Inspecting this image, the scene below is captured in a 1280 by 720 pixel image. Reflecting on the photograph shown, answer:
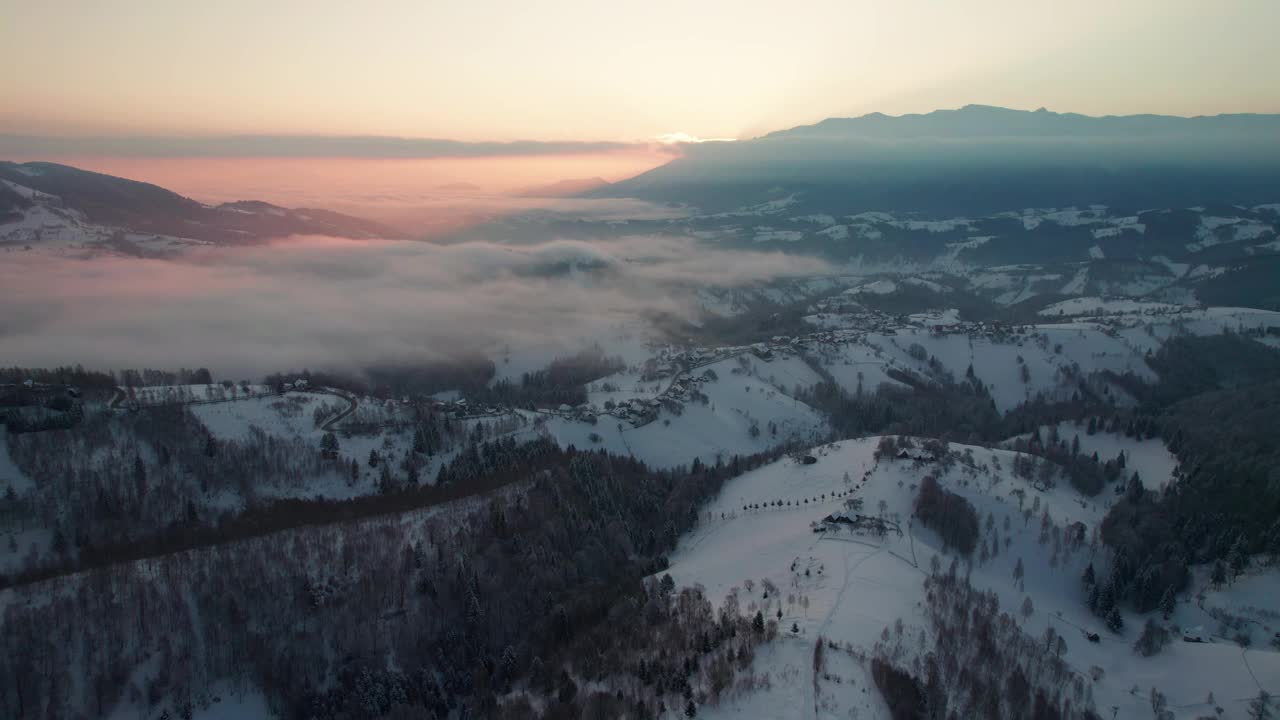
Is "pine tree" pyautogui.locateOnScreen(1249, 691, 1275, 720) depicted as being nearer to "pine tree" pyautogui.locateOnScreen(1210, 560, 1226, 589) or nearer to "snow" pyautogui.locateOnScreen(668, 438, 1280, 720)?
"snow" pyautogui.locateOnScreen(668, 438, 1280, 720)

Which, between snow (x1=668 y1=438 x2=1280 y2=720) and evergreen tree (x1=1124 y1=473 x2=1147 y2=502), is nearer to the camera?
snow (x1=668 y1=438 x2=1280 y2=720)

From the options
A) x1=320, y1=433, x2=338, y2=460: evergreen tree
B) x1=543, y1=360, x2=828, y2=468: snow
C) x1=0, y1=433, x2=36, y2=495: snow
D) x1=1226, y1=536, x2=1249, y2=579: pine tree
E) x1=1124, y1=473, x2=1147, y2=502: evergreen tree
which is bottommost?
x1=543, y1=360, x2=828, y2=468: snow

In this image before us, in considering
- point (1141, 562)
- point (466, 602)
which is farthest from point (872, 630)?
point (1141, 562)

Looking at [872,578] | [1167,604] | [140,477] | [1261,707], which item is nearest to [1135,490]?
[1167,604]

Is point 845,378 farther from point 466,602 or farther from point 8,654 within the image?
point 8,654

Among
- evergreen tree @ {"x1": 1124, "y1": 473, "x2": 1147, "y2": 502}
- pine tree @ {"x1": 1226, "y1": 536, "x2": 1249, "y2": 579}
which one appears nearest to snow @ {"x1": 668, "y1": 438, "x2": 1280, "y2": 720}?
pine tree @ {"x1": 1226, "y1": 536, "x2": 1249, "y2": 579}

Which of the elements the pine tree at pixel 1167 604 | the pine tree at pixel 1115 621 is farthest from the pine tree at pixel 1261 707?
the pine tree at pixel 1167 604

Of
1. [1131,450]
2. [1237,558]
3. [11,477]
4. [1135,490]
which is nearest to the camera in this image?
[11,477]

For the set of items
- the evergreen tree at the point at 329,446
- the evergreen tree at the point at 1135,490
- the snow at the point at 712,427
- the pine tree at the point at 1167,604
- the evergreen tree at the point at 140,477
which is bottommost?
the snow at the point at 712,427

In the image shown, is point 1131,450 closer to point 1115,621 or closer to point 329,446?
point 1115,621

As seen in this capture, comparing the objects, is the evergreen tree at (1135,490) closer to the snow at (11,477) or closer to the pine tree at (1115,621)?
the pine tree at (1115,621)

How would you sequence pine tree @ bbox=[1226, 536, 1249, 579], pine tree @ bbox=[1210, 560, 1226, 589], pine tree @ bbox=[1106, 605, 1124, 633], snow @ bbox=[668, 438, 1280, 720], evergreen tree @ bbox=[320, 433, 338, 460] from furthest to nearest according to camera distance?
evergreen tree @ bbox=[320, 433, 338, 460], pine tree @ bbox=[1226, 536, 1249, 579], pine tree @ bbox=[1210, 560, 1226, 589], pine tree @ bbox=[1106, 605, 1124, 633], snow @ bbox=[668, 438, 1280, 720]
